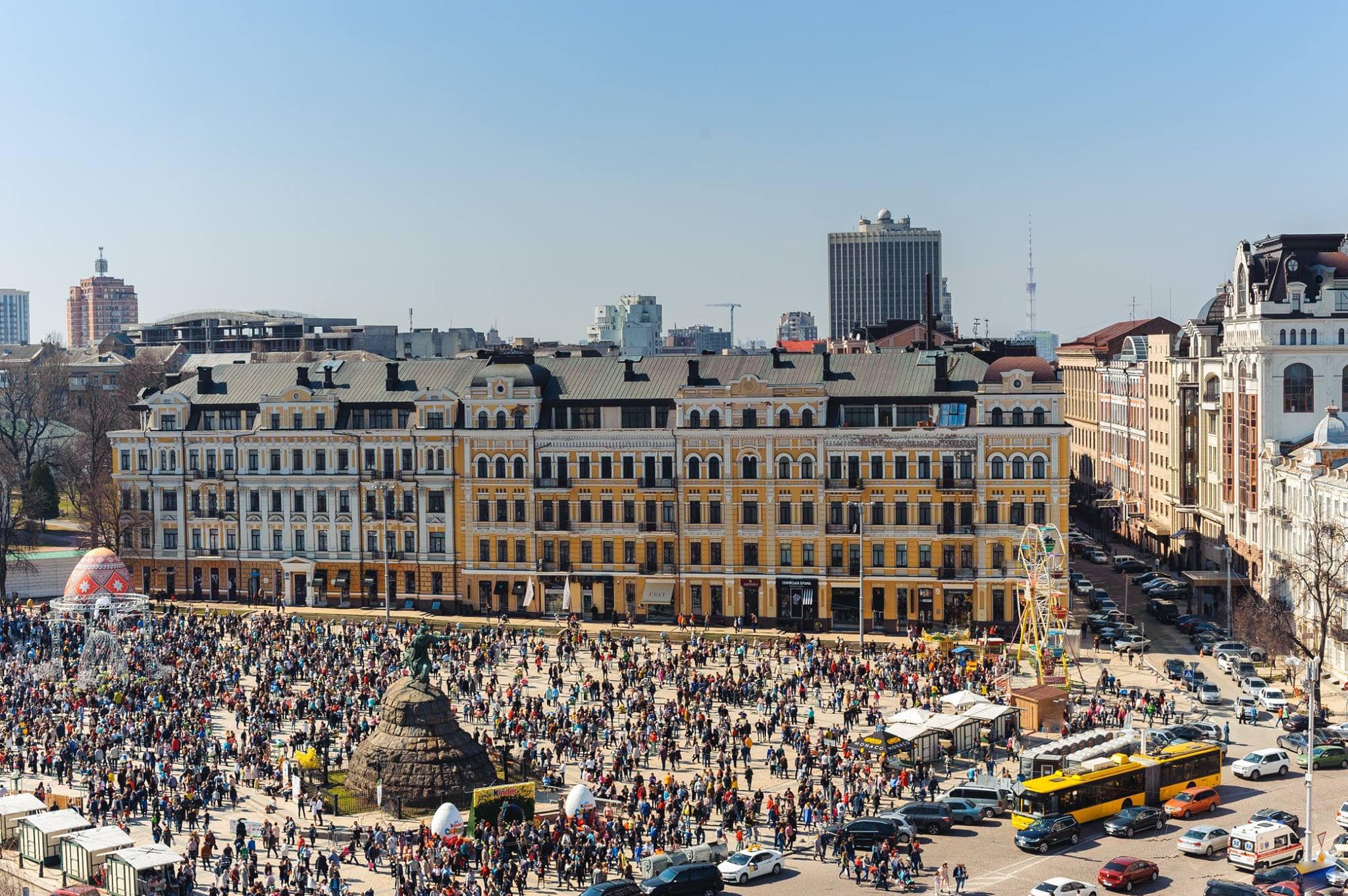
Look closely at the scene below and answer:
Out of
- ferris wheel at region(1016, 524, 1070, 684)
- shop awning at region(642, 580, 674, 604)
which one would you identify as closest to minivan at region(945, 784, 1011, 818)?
ferris wheel at region(1016, 524, 1070, 684)

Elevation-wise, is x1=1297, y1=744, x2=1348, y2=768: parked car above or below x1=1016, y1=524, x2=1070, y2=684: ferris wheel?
below

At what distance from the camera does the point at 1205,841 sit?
176 ft

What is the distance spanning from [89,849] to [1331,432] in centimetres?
6429

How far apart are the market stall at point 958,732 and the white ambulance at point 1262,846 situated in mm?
14256

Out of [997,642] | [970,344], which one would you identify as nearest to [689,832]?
[997,642]

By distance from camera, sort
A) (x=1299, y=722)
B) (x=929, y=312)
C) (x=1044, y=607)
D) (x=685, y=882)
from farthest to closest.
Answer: (x=929, y=312) → (x=1044, y=607) → (x=1299, y=722) → (x=685, y=882)

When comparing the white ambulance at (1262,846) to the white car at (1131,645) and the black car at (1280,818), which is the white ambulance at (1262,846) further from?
the white car at (1131,645)

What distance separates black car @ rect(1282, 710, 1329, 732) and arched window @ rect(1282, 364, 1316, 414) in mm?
32486

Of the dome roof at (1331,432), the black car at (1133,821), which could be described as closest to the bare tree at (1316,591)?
the dome roof at (1331,432)

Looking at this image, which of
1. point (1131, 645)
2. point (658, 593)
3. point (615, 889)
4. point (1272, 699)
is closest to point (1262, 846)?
point (615, 889)

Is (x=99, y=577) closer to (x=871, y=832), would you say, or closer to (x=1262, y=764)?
(x=871, y=832)

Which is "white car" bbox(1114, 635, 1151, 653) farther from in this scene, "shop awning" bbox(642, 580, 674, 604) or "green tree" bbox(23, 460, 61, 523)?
"green tree" bbox(23, 460, 61, 523)

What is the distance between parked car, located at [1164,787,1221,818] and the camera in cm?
5800

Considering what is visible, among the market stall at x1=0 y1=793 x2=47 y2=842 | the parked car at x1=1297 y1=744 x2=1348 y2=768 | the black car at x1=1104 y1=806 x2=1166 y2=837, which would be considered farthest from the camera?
the parked car at x1=1297 y1=744 x2=1348 y2=768
